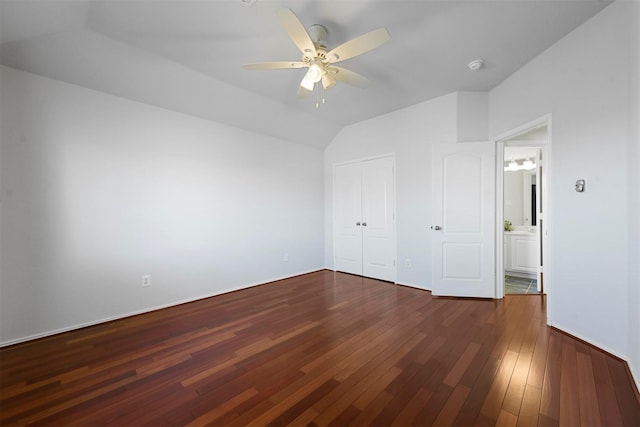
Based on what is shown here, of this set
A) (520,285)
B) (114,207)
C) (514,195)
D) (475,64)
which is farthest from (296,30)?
(514,195)

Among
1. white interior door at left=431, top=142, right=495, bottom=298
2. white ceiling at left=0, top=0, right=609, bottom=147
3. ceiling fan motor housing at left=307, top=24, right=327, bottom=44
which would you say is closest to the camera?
white ceiling at left=0, top=0, right=609, bottom=147

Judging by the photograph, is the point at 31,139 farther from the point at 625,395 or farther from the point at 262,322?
the point at 625,395

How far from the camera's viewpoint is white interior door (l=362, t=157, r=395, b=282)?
4156 millimetres

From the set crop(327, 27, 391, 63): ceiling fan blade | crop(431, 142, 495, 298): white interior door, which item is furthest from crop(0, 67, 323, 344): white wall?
crop(431, 142, 495, 298): white interior door

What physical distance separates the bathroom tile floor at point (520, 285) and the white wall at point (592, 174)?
1.33 meters

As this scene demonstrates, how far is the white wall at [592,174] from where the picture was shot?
195cm

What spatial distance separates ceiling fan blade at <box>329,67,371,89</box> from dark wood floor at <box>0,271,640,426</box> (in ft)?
7.90

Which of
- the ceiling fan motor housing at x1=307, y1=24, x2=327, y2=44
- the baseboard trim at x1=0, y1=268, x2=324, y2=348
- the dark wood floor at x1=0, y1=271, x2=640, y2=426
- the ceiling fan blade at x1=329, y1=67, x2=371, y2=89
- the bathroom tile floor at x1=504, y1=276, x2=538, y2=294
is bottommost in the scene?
the bathroom tile floor at x1=504, y1=276, x2=538, y2=294

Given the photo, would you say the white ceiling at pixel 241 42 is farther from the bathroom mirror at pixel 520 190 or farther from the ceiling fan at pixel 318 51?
the bathroom mirror at pixel 520 190

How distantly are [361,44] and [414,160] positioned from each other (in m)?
2.32

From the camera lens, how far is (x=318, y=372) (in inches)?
72.4

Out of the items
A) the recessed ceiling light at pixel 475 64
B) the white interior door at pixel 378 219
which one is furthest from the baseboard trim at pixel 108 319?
the recessed ceiling light at pixel 475 64

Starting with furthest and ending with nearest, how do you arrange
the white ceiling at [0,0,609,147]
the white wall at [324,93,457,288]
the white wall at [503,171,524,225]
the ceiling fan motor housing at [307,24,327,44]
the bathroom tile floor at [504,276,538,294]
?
the white wall at [503,171,524,225] < the bathroom tile floor at [504,276,538,294] < the white wall at [324,93,457,288] < the ceiling fan motor housing at [307,24,327,44] < the white ceiling at [0,0,609,147]

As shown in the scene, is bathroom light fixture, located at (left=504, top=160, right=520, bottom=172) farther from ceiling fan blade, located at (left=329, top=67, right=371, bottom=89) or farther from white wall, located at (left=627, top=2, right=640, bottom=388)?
ceiling fan blade, located at (left=329, top=67, right=371, bottom=89)
